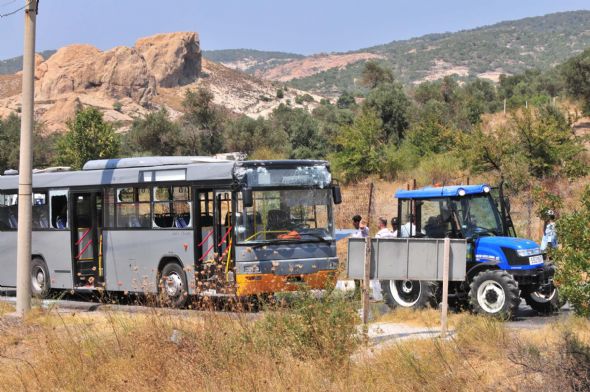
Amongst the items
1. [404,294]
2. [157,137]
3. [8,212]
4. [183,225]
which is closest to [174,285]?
[183,225]

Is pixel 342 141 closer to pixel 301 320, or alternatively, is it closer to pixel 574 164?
pixel 574 164

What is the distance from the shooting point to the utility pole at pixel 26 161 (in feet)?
50.6

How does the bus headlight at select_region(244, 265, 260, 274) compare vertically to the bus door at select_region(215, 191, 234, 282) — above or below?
below

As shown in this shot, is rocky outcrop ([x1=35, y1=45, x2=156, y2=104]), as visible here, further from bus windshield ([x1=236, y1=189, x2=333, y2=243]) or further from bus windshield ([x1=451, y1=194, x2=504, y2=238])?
bus windshield ([x1=451, y1=194, x2=504, y2=238])

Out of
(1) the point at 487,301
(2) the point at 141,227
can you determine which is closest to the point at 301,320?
(1) the point at 487,301

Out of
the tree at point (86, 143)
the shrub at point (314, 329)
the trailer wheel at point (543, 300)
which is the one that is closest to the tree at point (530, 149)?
the trailer wheel at point (543, 300)

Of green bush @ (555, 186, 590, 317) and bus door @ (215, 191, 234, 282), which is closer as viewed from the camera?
green bush @ (555, 186, 590, 317)

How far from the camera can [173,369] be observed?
9852mm

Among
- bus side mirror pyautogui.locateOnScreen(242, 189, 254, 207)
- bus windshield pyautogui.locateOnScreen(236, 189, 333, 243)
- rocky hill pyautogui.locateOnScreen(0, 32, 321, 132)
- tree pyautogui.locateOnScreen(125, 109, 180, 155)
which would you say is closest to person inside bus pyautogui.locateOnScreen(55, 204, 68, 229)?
bus windshield pyautogui.locateOnScreen(236, 189, 333, 243)

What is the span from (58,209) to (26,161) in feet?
17.3

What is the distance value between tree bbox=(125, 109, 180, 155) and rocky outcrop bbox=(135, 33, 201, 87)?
2816 inches

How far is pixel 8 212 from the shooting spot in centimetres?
2209

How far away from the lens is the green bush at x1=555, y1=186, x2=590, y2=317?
7.63 m

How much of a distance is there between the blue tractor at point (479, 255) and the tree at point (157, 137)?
46.7 meters
